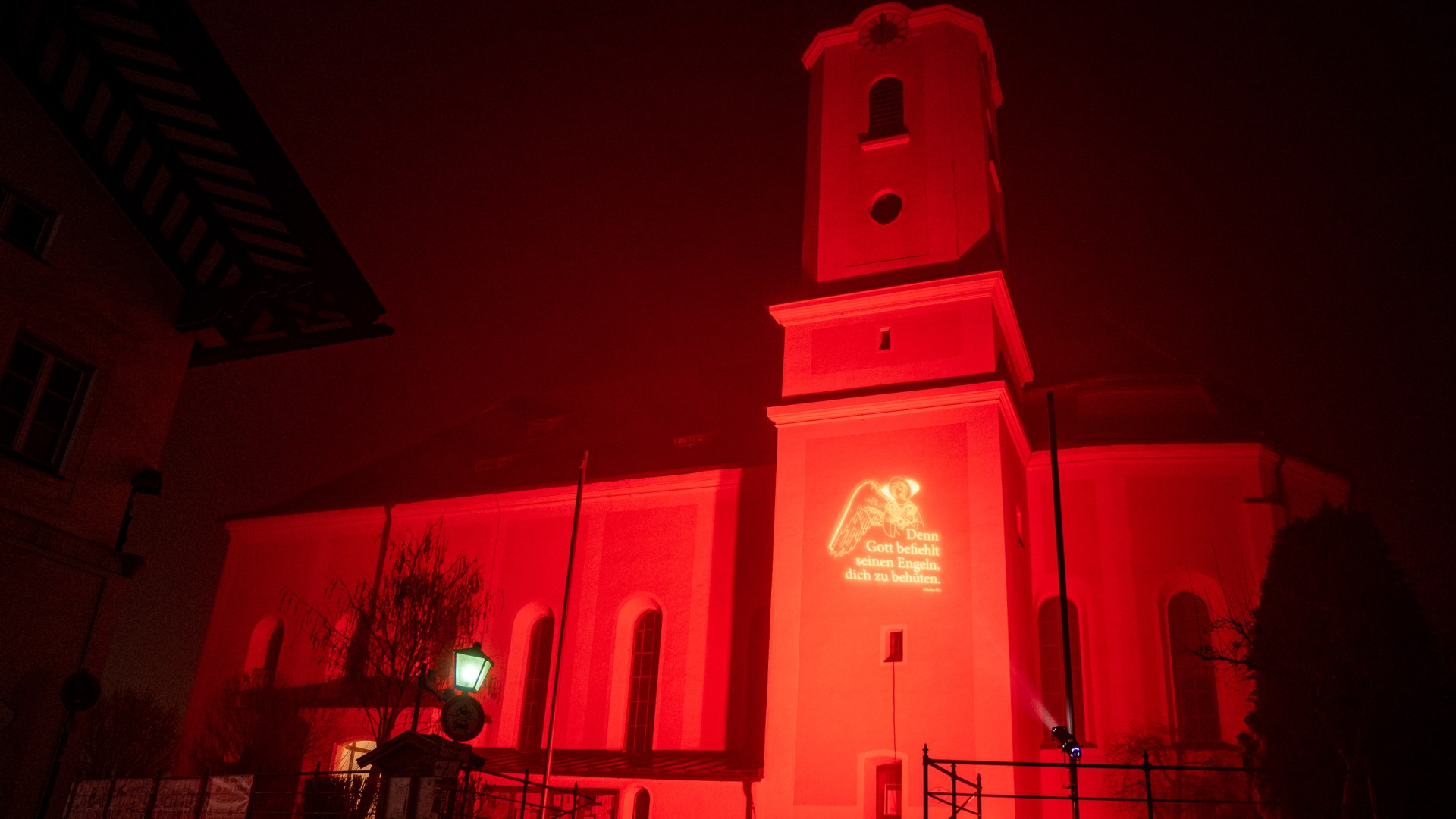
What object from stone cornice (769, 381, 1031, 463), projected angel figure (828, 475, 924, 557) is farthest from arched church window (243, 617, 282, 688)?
projected angel figure (828, 475, 924, 557)

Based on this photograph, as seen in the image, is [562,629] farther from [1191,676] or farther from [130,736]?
[130,736]

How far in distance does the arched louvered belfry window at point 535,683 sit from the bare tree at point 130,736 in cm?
1311

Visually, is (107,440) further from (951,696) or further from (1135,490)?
(1135,490)

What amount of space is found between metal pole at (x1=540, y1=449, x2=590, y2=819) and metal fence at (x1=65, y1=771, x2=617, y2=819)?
98 centimetres

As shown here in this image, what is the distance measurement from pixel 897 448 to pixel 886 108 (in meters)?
8.24

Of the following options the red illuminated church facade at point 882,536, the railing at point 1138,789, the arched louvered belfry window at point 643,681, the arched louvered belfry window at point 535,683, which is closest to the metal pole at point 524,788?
the arched louvered belfry window at point 535,683

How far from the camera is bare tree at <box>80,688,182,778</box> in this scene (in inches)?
1293

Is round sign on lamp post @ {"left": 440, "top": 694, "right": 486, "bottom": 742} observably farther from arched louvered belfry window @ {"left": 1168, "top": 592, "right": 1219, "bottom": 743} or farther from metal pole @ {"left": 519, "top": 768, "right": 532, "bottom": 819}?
arched louvered belfry window @ {"left": 1168, "top": 592, "right": 1219, "bottom": 743}

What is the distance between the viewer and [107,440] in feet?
44.4

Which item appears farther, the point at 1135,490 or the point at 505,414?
the point at 505,414

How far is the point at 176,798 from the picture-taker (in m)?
16.3

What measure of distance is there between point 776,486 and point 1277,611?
8.96 meters

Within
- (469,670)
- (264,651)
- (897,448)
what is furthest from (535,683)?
(469,670)

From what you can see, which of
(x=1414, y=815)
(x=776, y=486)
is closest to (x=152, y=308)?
Result: (x=776, y=486)
